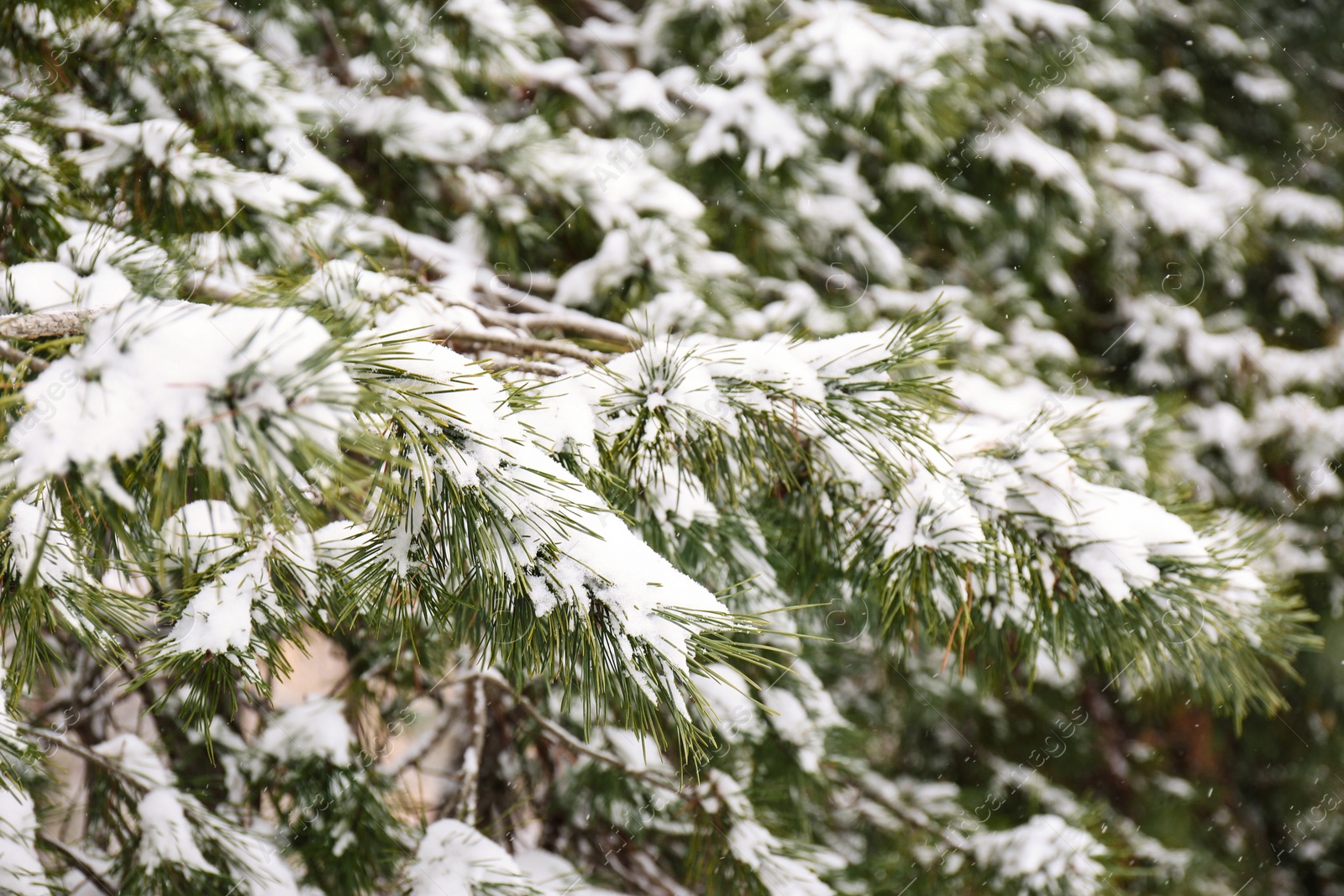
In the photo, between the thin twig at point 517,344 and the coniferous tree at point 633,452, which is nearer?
the coniferous tree at point 633,452

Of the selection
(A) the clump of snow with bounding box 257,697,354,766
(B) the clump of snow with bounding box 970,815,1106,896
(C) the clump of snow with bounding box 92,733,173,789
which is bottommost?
(B) the clump of snow with bounding box 970,815,1106,896

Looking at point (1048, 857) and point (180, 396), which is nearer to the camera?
point (180, 396)

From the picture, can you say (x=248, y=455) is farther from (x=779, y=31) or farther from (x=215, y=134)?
(x=779, y=31)

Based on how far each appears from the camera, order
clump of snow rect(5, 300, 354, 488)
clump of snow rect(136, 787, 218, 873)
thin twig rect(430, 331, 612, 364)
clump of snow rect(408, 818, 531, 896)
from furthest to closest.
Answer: clump of snow rect(136, 787, 218, 873) < clump of snow rect(408, 818, 531, 896) < thin twig rect(430, 331, 612, 364) < clump of snow rect(5, 300, 354, 488)

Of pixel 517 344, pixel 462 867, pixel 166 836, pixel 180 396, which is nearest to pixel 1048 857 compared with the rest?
pixel 462 867

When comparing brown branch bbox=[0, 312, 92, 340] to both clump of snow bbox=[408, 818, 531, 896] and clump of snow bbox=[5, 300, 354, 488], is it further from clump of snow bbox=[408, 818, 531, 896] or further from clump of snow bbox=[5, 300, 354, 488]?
clump of snow bbox=[408, 818, 531, 896]

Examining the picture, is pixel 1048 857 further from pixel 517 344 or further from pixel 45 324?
pixel 45 324

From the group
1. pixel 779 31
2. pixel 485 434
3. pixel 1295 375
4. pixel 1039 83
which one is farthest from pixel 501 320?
pixel 1295 375

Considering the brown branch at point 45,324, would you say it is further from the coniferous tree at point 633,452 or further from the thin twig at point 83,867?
the thin twig at point 83,867

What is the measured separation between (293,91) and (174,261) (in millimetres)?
969

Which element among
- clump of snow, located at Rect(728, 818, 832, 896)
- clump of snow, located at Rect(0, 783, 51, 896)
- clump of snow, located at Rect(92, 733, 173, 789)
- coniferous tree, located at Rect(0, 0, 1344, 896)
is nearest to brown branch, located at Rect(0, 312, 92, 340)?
coniferous tree, located at Rect(0, 0, 1344, 896)

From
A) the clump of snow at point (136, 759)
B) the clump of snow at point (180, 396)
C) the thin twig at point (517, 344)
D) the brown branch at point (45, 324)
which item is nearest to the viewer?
the clump of snow at point (180, 396)

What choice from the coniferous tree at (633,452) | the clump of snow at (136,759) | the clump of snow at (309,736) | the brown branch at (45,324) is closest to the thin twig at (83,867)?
the coniferous tree at (633,452)

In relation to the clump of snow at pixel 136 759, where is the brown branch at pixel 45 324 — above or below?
above
